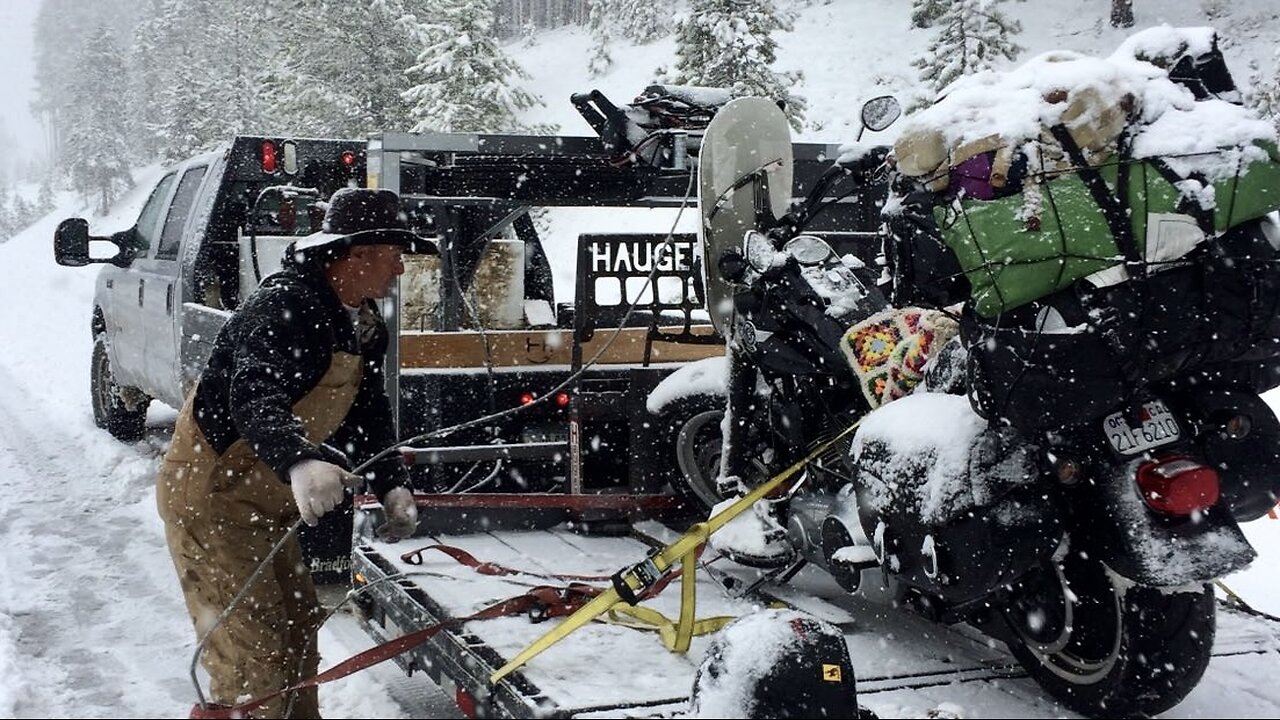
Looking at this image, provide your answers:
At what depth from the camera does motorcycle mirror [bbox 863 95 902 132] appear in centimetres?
400

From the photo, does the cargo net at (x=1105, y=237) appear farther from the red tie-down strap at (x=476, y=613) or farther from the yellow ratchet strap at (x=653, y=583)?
the red tie-down strap at (x=476, y=613)

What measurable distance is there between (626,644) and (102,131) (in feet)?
219

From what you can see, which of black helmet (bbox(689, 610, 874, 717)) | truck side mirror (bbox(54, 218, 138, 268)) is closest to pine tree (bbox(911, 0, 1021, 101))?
truck side mirror (bbox(54, 218, 138, 268))

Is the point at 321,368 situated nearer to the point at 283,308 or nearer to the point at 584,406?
the point at 283,308

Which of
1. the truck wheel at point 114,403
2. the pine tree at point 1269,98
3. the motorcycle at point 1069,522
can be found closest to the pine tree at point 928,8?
the pine tree at point 1269,98

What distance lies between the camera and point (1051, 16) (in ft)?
112

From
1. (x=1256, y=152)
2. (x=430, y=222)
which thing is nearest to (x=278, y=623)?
(x=430, y=222)

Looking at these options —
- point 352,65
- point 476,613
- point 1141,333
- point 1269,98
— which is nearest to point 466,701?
point 476,613

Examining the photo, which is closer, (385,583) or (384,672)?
(385,583)

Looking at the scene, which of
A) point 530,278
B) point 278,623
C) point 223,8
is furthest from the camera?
point 223,8

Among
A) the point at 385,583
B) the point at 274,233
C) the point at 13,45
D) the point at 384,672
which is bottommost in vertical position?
the point at 384,672

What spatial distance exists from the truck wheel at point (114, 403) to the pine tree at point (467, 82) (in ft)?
54.8

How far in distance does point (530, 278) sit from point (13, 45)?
6944 inches

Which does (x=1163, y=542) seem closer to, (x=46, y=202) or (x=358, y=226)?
(x=358, y=226)
